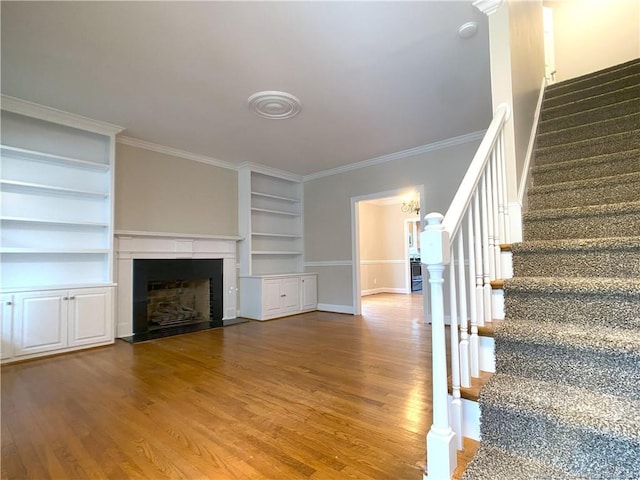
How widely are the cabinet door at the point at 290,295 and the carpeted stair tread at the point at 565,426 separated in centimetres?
443

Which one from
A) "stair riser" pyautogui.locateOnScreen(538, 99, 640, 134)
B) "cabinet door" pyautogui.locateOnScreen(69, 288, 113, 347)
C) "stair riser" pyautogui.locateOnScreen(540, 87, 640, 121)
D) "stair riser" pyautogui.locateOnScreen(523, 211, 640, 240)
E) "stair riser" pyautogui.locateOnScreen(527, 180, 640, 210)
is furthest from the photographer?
"cabinet door" pyautogui.locateOnScreen(69, 288, 113, 347)

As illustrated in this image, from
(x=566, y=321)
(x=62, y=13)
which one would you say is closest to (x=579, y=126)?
(x=566, y=321)

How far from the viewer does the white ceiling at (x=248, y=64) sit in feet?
7.26

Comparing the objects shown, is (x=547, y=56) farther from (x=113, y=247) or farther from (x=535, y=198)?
(x=113, y=247)

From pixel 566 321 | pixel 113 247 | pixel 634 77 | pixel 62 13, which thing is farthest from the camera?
pixel 113 247

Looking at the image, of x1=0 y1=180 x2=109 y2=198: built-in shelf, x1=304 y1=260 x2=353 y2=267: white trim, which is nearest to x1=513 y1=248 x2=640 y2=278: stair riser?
x1=304 y1=260 x2=353 y2=267: white trim

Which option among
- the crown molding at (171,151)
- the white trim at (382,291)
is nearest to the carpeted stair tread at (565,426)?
the crown molding at (171,151)

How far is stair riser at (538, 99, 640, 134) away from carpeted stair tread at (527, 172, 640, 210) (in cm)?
→ 99

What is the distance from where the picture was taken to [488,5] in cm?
206

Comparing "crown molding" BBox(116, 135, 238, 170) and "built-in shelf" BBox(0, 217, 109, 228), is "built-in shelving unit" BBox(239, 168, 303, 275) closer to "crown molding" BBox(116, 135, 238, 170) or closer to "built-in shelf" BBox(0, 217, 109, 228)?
"crown molding" BBox(116, 135, 238, 170)

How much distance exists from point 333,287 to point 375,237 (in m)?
3.69

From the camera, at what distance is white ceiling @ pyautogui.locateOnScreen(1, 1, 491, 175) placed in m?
2.21

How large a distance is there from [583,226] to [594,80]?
2673 mm

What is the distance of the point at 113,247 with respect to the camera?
3932 mm
